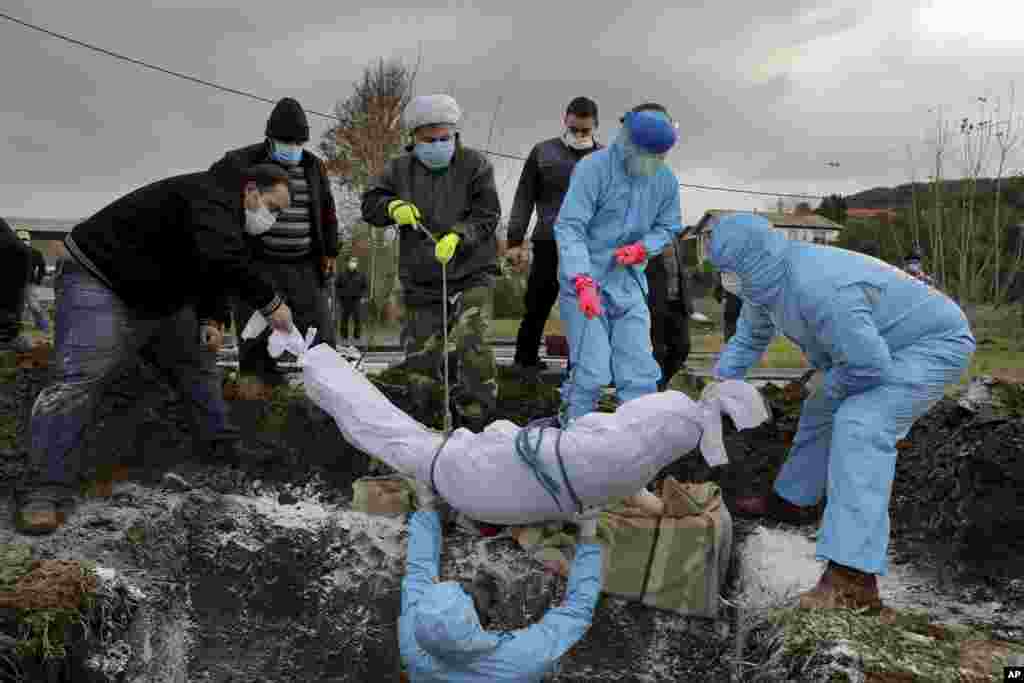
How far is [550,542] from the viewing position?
3785 millimetres

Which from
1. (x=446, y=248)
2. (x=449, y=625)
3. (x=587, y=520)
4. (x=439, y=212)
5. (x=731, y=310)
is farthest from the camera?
(x=731, y=310)

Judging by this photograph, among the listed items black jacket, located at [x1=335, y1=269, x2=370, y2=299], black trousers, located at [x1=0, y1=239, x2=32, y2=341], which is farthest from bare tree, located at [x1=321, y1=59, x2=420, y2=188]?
black trousers, located at [x1=0, y1=239, x2=32, y2=341]

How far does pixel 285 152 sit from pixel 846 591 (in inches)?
149

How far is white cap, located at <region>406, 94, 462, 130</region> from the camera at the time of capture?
189 inches

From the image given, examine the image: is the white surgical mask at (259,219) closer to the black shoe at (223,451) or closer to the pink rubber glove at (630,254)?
the black shoe at (223,451)

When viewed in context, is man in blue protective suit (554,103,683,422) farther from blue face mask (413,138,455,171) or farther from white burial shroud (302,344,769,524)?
white burial shroud (302,344,769,524)

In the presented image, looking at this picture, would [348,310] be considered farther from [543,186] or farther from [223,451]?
[223,451]

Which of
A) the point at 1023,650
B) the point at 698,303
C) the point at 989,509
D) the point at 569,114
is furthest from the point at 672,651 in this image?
the point at 698,303

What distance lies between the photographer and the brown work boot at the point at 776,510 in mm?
4266

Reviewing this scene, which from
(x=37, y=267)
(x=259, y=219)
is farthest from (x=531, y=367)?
(x=37, y=267)

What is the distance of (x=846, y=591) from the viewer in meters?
3.21

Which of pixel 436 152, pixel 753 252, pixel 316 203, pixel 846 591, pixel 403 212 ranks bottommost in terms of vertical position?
pixel 846 591

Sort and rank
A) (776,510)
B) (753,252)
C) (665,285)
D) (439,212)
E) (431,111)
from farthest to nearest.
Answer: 1. (665,285)
2. (439,212)
3. (431,111)
4. (776,510)
5. (753,252)

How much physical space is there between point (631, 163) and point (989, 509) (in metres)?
2.29
